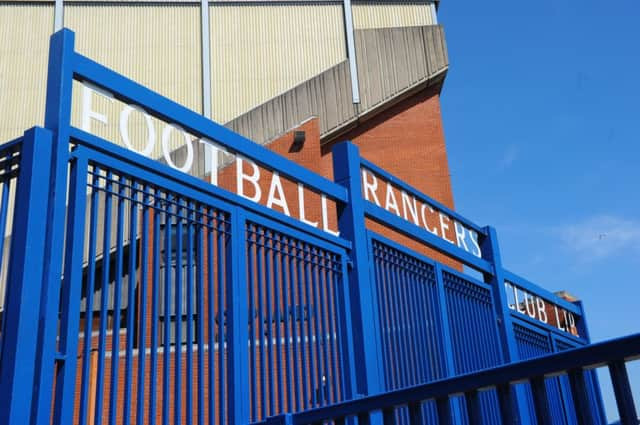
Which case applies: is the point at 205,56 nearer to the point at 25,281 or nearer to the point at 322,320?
the point at 322,320

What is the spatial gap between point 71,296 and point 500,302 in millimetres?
7618

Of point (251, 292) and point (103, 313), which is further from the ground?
point (251, 292)

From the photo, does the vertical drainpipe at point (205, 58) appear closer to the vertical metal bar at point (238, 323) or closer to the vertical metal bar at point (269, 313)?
the vertical metal bar at point (269, 313)

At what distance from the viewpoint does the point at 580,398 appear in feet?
10.4

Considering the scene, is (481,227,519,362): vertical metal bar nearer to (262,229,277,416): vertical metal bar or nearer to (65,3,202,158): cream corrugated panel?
(262,229,277,416): vertical metal bar

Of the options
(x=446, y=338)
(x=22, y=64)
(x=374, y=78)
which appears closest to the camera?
(x=446, y=338)

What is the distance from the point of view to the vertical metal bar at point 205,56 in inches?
1013

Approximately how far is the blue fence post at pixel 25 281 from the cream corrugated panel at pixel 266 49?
2117cm

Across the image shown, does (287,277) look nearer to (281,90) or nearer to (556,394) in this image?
(556,394)

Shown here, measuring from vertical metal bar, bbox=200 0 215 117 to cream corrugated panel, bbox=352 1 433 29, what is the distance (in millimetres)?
5136

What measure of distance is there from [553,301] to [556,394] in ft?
8.32

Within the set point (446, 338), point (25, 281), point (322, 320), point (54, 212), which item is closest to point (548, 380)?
point (446, 338)

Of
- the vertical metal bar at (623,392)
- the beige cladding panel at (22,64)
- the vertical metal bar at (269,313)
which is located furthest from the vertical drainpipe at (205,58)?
the vertical metal bar at (623,392)

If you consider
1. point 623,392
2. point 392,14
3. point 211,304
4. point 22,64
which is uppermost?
point 392,14
